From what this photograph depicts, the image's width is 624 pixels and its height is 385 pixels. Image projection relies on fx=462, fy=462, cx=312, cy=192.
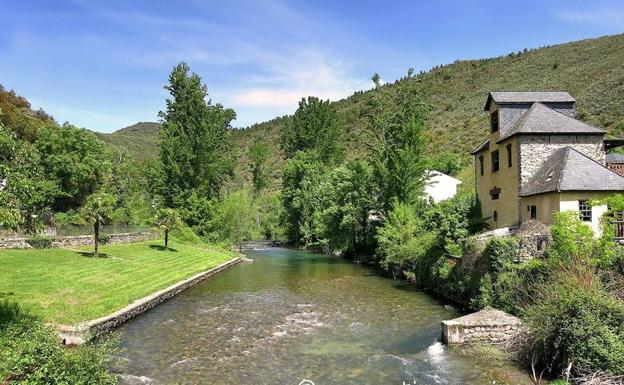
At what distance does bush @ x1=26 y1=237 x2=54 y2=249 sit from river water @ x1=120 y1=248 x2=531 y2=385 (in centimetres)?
1227

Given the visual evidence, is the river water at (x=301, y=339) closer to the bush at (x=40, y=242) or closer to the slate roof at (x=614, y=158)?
the bush at (x=40, y=242)

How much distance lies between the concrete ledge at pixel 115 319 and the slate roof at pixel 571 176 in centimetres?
2178

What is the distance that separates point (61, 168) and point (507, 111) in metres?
50.7

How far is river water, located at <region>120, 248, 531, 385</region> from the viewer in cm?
1452

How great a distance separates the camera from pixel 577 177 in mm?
24109

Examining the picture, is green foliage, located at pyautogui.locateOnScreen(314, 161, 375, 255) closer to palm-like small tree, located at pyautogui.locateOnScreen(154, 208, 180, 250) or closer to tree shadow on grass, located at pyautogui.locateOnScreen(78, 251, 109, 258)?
palm-like small tree, located at pyautogui.locateOnScreen(154, 208, 180, 250)

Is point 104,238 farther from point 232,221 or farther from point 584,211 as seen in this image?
point 584,211

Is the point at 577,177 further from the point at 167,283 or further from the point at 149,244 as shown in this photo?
the point at 149,244

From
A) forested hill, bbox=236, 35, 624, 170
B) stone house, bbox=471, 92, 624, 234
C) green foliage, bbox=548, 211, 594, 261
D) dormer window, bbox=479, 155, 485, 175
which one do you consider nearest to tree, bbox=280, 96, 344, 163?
forested hill, bbox=236, 35, 624, 170

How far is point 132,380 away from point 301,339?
680 centimetres

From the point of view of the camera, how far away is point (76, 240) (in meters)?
37.2

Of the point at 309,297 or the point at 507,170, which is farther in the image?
the point at 507,170

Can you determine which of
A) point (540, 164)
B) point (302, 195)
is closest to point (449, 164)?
point (302, 195)

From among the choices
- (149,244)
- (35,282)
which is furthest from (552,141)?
(149,244)
